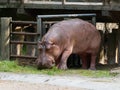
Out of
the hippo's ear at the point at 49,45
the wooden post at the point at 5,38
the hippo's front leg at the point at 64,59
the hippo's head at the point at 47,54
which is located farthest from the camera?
the wooden post at the point at 5,38

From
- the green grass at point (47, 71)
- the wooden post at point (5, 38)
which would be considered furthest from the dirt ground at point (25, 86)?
the wooden post at point (5, 38)

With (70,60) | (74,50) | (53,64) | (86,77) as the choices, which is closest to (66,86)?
(86,77)

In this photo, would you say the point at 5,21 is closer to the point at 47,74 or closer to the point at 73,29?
the point at 73,29

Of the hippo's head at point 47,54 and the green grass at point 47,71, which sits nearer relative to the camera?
the green grass at point 47,71

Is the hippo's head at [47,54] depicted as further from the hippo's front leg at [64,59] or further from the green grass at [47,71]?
the hippo's front leg at [64,59]

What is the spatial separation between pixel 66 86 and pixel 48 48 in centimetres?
324

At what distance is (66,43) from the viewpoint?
1305 cm

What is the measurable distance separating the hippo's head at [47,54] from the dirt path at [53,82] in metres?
1.45

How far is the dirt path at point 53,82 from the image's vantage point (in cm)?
923

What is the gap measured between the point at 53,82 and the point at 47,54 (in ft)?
8.83

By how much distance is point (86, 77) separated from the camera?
10.8 m

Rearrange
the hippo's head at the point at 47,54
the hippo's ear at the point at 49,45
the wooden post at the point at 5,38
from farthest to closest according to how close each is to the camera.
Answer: the wooden post at the point at 5,38 → the hippo's ear at the point at 49,45 → the hippo's head at the point at 47,54

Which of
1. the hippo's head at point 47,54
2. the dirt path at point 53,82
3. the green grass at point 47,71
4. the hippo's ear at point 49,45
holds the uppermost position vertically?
the hippo's ear at point 49,45

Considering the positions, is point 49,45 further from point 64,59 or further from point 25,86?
point 25,86
